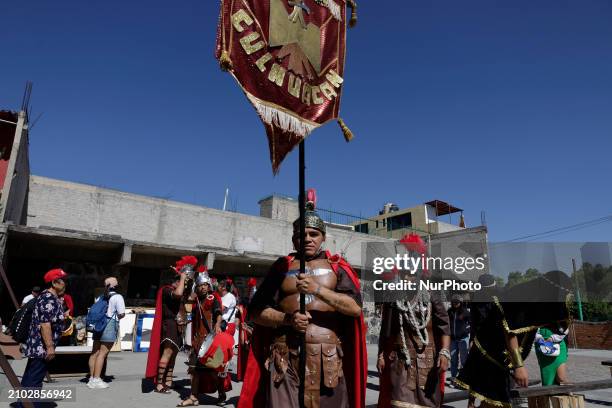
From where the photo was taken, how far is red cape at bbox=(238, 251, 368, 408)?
3551 millimetres

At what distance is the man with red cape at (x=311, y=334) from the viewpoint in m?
3.21

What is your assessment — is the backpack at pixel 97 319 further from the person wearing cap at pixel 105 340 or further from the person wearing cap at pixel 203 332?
the person wearing cap at pixel 203 332

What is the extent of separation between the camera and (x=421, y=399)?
427 cm

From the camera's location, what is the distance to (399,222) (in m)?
40.1

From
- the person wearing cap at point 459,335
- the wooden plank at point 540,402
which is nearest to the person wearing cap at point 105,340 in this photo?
the wooden plank at point 540,402

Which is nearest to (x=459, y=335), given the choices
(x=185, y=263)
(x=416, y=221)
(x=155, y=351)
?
(x=185, y=263)

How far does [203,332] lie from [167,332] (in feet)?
3.16

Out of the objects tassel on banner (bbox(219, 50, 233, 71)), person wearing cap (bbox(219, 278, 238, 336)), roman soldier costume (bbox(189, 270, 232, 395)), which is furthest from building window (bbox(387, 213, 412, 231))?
tassel on banner (bbox(219, 50, 233, 71))

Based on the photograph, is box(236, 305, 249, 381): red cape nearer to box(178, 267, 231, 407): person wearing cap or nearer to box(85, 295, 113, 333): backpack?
box(178, 267, 231, 407): person wearing cap

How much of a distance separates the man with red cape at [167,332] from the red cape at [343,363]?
3703 millimetres

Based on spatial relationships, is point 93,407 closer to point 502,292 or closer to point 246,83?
point 246,83

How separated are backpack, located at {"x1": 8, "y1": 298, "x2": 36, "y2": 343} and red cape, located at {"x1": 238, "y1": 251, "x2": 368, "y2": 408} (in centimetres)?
338

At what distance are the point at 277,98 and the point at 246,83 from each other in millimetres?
304

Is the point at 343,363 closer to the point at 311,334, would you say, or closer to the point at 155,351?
the point at 311,334
